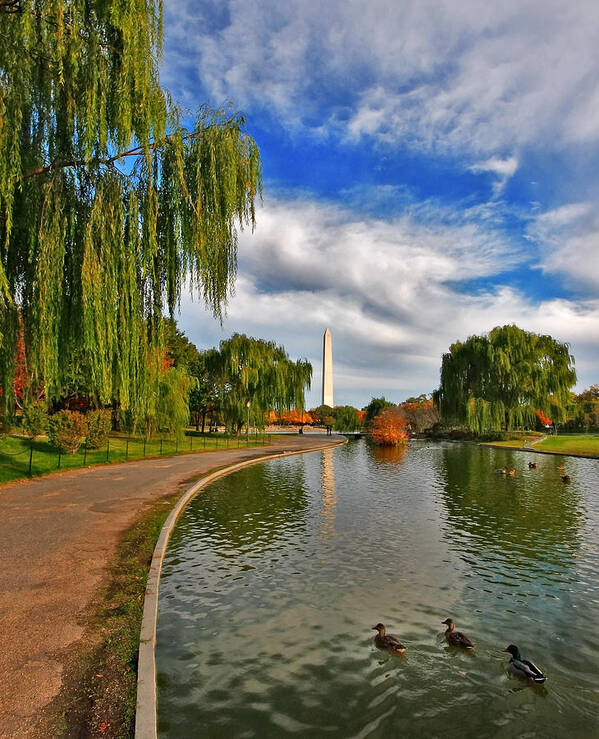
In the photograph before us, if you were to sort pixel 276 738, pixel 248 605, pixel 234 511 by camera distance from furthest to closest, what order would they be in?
1. pixel 234 511
2. pixel 248 605
3. pixel 276 738

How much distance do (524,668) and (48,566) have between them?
23.6ft

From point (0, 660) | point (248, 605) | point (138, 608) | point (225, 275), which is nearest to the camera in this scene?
point (0, 660)

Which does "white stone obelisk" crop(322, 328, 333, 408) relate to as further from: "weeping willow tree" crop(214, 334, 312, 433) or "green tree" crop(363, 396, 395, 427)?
"weeping willow tree" crop(214, 334, 312, 433)

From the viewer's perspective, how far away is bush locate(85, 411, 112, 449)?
79.8ft

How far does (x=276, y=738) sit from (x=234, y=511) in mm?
9652

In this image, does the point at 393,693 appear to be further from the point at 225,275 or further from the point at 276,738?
the point at 225,275

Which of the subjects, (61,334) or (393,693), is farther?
(61,334)

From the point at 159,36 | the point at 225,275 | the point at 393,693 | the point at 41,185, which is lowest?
the point at 393,693

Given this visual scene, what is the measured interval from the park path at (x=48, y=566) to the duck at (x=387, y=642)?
3.77m

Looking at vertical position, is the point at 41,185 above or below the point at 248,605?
above

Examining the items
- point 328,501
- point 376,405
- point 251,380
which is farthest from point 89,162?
point 376,405

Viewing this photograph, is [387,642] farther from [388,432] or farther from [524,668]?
[388,432]

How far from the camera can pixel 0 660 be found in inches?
184

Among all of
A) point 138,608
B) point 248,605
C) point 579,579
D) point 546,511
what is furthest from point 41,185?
point 546,511
